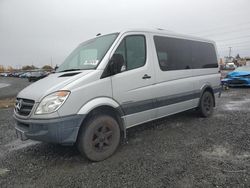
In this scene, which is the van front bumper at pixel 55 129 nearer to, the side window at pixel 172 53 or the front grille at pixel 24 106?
the front grille at pixel 24 106

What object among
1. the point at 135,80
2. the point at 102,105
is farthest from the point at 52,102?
the point at 135,80

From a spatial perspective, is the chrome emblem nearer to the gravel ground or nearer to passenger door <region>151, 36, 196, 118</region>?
passenger door <region>151, 36, 196, 118</region>

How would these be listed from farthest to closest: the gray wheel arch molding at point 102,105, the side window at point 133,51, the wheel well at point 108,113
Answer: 1. the side window at point 133,51
2. the wheel well at point 108,113
3. the gray wheel arch molding at point 102,105

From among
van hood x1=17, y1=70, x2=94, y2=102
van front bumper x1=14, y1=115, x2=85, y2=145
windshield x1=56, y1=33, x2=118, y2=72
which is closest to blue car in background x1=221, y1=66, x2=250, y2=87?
windshield x1=56, y1=33, x2=118, y2=72

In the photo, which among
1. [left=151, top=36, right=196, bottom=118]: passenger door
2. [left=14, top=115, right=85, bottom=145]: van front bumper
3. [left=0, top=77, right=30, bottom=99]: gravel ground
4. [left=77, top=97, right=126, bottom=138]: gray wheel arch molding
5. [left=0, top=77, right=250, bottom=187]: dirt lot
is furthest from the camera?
[left=0, top=77, right=30, bottom=99]: gravel ground

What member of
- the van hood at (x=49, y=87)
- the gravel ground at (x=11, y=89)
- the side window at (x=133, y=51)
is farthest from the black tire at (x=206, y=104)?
the gravel ground at (x=11, y=89)

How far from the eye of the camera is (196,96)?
6.00m

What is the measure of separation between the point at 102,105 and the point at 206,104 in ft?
13.1

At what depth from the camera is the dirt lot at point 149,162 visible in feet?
9.86

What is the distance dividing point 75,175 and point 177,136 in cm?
252

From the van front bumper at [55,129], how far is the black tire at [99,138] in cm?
17

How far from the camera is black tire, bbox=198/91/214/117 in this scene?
629 cm

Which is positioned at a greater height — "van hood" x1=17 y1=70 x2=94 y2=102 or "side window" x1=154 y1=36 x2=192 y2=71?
"side window" x1=154 y1=36 x2=192 y2=71

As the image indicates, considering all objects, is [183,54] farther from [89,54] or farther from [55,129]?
[55,129]
